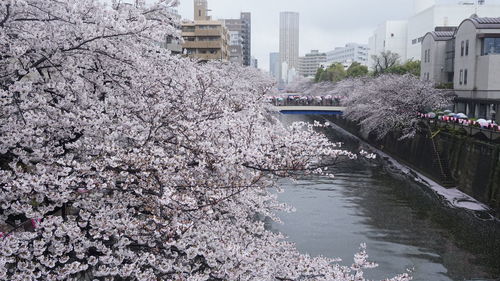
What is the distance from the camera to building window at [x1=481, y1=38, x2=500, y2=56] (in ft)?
121

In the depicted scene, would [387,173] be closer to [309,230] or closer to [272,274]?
[309,230]

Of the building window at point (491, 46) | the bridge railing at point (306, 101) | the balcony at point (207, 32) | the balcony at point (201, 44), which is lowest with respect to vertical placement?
the bridge railing at point (306, 101)

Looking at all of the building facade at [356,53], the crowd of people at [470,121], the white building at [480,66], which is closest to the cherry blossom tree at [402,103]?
the crowd of people at [470,121]

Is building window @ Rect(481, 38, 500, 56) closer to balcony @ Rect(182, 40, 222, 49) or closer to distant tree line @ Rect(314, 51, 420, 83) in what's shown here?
distant tree line @ Rect(314, 51, 420, 83)

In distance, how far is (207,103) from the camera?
861 centimetres

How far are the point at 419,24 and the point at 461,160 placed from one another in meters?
61.5

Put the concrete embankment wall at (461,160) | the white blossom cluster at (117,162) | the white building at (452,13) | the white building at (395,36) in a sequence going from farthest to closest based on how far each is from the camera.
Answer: the white building at (395,36), the white building at (452,13), the concrete embankment wall at (461,160), the white blossom cluster at (117,162)

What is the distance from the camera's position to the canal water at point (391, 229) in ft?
56.7

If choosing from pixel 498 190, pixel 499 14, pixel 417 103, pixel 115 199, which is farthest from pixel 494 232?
pixel 499 14

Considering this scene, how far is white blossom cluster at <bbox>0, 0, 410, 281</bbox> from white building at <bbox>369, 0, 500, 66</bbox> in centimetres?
7600

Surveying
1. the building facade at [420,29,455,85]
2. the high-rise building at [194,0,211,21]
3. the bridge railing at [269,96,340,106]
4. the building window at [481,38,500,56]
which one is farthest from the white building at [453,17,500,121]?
the high-rise building at [194,0,211,21]

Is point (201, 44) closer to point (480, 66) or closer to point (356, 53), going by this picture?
point (480, 66)

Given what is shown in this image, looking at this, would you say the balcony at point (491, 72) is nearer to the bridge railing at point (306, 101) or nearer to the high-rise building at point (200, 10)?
the bridge railing at point (306, 101)

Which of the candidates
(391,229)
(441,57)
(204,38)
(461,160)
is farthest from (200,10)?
(391,229)
